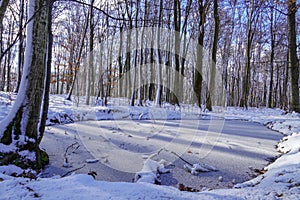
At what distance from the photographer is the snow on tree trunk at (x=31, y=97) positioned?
77.2 inches

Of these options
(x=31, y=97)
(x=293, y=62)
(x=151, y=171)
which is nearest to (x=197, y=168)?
(x=151, y=171)

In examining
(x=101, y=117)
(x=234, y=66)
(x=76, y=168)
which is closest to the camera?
(x=76, y=168)

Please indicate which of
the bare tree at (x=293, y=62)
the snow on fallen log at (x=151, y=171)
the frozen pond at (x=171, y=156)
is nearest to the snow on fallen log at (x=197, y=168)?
the frozen pond at (x=171, y=156)

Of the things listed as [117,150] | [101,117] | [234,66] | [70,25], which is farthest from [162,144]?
[234,66]

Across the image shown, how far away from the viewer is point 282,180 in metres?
1.43

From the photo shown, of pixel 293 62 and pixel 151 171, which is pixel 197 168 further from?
pixel 293 62

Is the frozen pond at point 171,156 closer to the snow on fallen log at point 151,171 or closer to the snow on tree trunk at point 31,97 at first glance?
the snow on fallen log at point 151,171

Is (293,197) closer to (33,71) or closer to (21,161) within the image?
(21,161)

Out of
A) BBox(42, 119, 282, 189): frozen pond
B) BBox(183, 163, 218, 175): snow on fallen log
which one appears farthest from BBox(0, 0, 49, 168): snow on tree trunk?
BBox(183, 163, 218, 175): snow on fallen log

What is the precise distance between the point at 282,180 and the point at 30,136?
2.27 metres

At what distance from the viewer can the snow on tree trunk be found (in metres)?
1.96

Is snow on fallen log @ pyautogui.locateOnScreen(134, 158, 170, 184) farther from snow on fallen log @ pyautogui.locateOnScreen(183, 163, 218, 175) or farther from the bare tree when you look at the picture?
the bare tree

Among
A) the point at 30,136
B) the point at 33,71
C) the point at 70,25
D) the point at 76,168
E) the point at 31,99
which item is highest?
the point at 70,25

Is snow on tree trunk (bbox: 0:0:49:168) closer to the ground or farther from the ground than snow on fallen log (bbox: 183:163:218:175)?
farther from the ground
